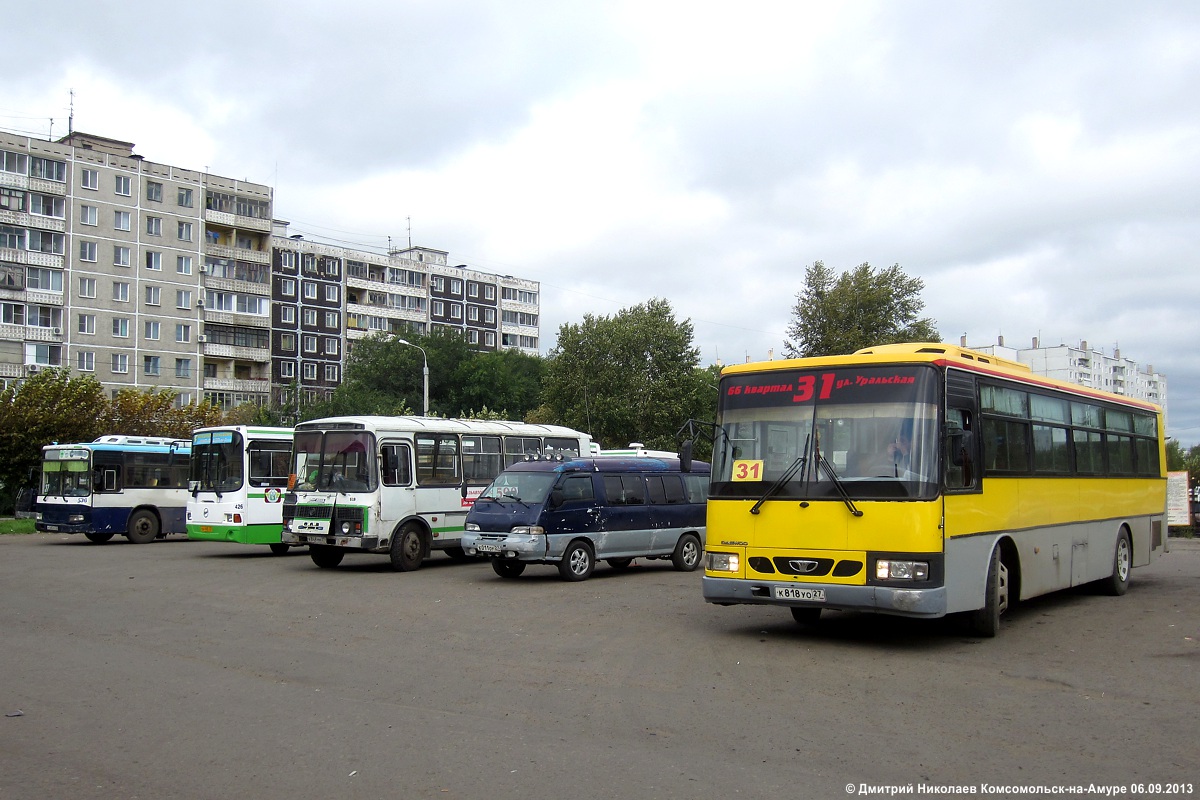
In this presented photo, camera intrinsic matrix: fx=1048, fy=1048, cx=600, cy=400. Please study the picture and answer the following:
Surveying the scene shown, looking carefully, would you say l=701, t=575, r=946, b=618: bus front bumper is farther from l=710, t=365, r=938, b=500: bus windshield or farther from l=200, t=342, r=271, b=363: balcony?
l=200, t=342, r=271, b=363: balcony

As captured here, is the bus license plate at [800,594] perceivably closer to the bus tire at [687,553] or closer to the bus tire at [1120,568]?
Answer: the bus tire at [1120,568]

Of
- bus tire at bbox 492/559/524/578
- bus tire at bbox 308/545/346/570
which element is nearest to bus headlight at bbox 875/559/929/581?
bus tire at bbox 492/559/524/578

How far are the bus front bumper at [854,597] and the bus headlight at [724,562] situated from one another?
0.37 feet

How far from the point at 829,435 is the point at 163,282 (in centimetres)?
7215

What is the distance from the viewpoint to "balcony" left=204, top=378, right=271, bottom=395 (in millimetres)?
77562

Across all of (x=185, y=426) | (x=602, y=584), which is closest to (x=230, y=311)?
(x=185, y=426)

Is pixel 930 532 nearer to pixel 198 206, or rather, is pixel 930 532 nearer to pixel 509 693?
pixel 509 693

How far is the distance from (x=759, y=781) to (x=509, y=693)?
2.97 m

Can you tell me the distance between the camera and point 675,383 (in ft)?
201

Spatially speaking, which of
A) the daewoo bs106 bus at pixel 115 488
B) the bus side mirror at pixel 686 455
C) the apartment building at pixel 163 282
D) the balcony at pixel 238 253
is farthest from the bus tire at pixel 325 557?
the balcony at pixel 238 253

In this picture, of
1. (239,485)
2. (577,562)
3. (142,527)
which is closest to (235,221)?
(142,527)

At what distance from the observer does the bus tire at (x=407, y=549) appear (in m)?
19.7

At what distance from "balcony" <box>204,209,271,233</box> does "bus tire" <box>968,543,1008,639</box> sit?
74.9 meters

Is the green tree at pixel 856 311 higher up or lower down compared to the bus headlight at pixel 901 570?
higher up
